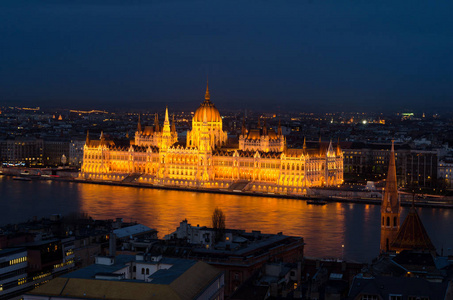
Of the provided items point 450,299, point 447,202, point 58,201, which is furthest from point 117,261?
point 447,202

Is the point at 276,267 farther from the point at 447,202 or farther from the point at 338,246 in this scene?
the point at 447,202

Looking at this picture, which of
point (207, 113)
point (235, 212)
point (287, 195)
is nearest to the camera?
point (235, 212)

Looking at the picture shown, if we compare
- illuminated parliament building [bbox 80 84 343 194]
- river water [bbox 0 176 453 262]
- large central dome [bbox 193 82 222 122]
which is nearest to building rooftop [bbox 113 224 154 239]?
river water [bbox 0 176 453 262]

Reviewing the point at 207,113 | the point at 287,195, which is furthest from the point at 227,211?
the point at 207,113

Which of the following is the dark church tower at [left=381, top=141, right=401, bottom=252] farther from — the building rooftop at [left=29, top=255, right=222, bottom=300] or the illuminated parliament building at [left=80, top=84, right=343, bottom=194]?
the illuminated parliament building at [left=80, top=84, right=343, bottom=194]

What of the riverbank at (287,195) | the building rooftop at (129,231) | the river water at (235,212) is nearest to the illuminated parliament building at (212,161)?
the riverbank at (287,195)

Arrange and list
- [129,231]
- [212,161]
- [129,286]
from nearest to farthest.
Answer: [129,286]
[129,231]
[212,161]

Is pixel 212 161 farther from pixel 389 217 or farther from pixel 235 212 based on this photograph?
pixel 389 217
